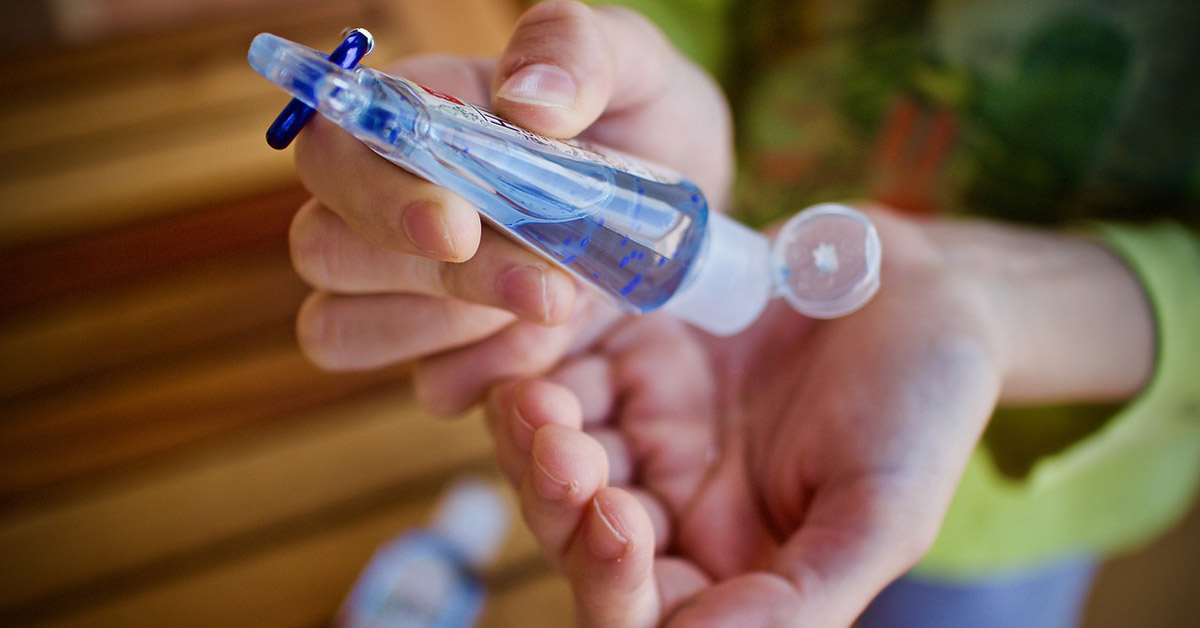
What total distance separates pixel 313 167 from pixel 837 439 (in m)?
0.31

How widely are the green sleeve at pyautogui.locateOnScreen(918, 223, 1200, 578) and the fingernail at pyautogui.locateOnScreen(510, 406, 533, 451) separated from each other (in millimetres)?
374

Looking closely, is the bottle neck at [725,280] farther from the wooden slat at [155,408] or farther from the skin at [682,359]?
the wooden slat at [155,408]

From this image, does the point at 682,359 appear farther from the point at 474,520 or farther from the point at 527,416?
the point at 474,520

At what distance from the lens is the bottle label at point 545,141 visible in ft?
1.05

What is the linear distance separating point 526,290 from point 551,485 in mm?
94

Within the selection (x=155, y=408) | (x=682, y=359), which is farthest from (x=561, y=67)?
(x=155, y=408)

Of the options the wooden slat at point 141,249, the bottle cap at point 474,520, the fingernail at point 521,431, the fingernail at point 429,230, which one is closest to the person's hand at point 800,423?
the fingernail at point 521,431

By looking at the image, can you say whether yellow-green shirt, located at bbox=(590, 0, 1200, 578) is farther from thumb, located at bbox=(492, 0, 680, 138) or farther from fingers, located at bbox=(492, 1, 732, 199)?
thumb, located at bbox=(492, 0, 680, 138)

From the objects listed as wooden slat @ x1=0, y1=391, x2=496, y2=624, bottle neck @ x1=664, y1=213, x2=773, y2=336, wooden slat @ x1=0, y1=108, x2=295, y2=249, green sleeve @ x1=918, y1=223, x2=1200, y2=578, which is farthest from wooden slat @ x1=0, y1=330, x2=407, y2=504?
green sleeve @ x1=918, y1=223, x2=1200, y2=578

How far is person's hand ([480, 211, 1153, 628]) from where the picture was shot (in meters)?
0.39

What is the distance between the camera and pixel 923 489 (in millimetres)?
418

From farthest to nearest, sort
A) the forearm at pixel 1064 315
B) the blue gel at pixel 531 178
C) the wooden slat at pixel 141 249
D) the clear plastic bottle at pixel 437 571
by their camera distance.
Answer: the wooden slat at pixel 141 249 → the clear plastic bottle at pixel 437 571 → the forearm at pixel 1064 315 → the blue gel at pixel 531 178

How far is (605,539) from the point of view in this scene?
0.36m

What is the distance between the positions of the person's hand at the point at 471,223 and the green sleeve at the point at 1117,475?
327 mm
